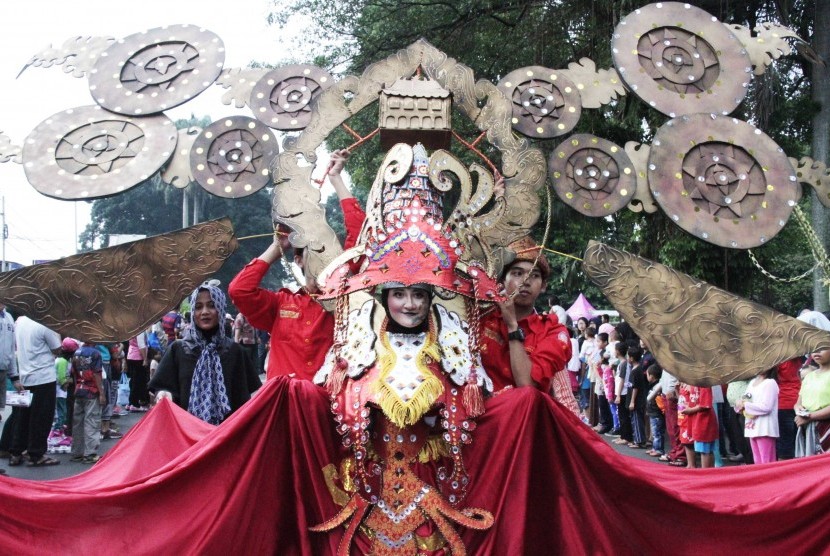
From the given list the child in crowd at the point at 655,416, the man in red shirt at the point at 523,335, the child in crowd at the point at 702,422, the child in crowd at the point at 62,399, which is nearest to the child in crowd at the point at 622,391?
the child in crowd at the point at 655,416

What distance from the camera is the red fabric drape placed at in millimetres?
3979

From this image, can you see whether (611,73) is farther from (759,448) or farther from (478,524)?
(759,448)

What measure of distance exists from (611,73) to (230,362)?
295cm

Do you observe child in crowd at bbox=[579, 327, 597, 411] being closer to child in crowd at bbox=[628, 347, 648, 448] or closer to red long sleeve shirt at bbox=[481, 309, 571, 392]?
child in crowd at bbox=[628, 347, 648, 448]

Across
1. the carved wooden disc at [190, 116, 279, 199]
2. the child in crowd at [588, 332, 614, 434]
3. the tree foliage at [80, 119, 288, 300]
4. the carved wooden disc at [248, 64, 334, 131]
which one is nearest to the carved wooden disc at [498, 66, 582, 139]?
the carved wooden disc at [248, 64, 334, 131]

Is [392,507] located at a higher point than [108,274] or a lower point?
lower

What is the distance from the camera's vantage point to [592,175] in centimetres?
488

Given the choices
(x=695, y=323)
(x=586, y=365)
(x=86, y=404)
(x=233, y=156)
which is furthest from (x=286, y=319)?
(x=586, y=365)

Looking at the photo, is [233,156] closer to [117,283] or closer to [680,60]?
[117,283]

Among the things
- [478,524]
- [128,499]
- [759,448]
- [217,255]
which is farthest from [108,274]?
[759,448]

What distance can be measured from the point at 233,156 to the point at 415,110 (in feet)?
3.40

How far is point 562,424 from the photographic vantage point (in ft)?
13.4

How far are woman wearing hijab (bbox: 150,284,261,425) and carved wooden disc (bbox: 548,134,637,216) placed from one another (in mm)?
2314

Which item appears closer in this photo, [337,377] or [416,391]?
[416,391]
